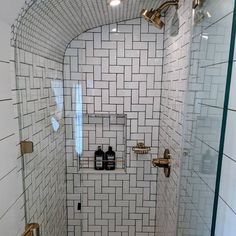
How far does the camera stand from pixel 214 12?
0.81 m

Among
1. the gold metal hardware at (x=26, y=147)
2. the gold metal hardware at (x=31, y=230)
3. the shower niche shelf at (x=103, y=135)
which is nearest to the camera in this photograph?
the gold metal hardware at (x=31, y=230)

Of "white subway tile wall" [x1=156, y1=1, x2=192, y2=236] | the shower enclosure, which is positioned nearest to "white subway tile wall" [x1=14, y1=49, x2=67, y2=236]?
the shower enclosure

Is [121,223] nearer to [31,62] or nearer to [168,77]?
[168,77]

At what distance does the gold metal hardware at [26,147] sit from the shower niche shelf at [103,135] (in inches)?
32.4

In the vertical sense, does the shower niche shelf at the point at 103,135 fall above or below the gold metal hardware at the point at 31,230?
above

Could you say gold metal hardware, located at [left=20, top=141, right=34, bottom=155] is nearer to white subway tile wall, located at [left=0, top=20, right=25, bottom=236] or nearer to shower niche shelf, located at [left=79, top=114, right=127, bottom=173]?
white subway tile wall, located at [left=0, top=20, right=25, bottom=236]

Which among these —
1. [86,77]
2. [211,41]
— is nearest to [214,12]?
[211,41]

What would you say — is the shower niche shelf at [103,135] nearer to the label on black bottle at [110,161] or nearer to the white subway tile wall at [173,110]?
the label on black bottle at [110,161]

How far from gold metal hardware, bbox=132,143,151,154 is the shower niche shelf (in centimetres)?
10


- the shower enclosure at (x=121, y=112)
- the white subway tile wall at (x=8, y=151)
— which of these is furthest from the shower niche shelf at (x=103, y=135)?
the white subway tile wall at (x=8, y=151)

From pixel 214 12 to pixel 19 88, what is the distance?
895 mm

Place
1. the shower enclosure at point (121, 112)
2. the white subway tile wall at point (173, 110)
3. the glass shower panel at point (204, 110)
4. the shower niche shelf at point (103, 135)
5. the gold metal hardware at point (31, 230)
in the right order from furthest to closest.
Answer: the shower niche shelf at point (103, 135) < the white subway tile wall at point (173, 110) < the gold metal hardware at point (31, 230) < the shower enclosure at point (121, 112) < the glass shower panel at point (204, 110)

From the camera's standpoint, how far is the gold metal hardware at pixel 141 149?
1.94m

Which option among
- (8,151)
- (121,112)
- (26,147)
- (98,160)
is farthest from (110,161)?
(8,151)
